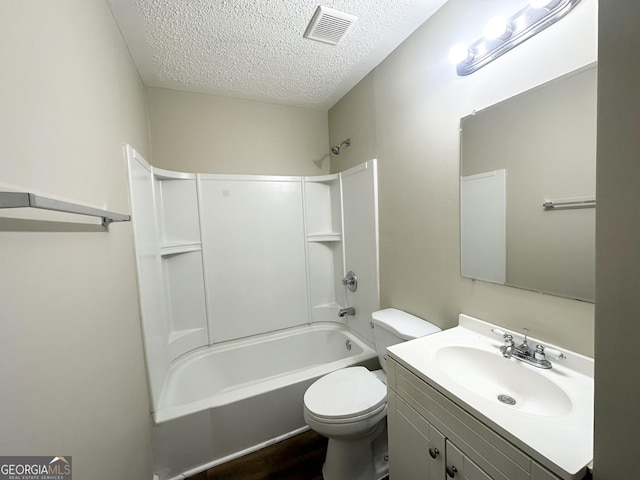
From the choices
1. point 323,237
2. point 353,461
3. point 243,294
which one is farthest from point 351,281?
point 353,461

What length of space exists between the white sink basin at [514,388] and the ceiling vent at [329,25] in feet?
5.45

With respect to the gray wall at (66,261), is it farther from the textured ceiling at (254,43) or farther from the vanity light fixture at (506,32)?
the vanity light fixture at (506,32)

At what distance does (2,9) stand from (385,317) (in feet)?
6.01

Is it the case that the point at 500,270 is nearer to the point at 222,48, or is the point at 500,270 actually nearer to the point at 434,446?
the point at 434,446

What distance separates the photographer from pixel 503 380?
1.02 m

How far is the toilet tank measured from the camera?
4.70 ft

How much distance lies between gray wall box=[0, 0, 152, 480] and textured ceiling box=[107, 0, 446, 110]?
0.29m

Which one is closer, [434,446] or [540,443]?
[540,443]

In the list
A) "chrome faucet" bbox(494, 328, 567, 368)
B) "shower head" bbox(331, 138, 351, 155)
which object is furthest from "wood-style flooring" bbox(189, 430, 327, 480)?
"shower head" bbox(331, 138, 351, 155)

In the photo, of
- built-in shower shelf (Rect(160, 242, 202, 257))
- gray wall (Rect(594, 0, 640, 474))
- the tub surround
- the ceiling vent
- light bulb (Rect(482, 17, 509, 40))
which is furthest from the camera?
built-in shower shelf (Rect(160, 242, 202, 257))

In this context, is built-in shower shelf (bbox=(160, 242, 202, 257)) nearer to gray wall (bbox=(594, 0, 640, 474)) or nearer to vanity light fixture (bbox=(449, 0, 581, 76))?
vanity light fixture (bbox=(449, 0, 581, 76))

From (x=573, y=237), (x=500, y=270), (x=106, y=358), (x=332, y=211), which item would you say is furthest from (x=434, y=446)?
(x=332, y=211)

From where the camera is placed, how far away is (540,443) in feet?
2.06

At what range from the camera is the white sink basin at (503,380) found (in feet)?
2.88
